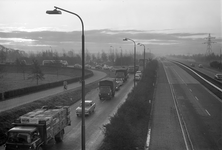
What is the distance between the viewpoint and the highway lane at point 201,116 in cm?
1752

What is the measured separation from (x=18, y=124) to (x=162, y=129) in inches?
481

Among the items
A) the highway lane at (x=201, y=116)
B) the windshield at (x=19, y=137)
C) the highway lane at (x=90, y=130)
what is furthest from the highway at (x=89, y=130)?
the highway lane at (x=201, y=116)

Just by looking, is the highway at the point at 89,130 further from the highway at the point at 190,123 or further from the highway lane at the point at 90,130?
the highway at the point at 190,123

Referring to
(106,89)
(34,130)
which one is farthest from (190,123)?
(34,130)

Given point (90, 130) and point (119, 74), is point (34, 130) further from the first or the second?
point (119, 74)

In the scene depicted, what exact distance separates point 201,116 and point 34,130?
1796cm

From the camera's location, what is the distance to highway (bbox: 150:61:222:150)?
56.1ft

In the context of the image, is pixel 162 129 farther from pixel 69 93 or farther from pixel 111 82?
pixel 69 93

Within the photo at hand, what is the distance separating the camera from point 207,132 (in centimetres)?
1947

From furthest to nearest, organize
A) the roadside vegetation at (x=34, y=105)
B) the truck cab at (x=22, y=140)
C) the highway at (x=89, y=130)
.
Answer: the roadside vegetation at (x=34, y=105)
the highway at (x=89, y=130)
the truck cab at (x=22, y=140)

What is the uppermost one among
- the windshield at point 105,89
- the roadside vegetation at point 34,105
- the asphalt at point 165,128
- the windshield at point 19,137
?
the windshield at point 19,137

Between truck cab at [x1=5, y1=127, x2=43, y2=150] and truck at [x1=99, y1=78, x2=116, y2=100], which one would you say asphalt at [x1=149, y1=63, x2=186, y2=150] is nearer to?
truck at [x1=99, y1=78, x2=116, y2=100]

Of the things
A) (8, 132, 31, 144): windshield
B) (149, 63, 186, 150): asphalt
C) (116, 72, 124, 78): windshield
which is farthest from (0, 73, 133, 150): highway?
(116, 72, 124, 78): windshield

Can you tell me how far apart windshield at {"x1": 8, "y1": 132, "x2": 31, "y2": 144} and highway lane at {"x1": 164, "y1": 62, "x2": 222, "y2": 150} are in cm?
1081
